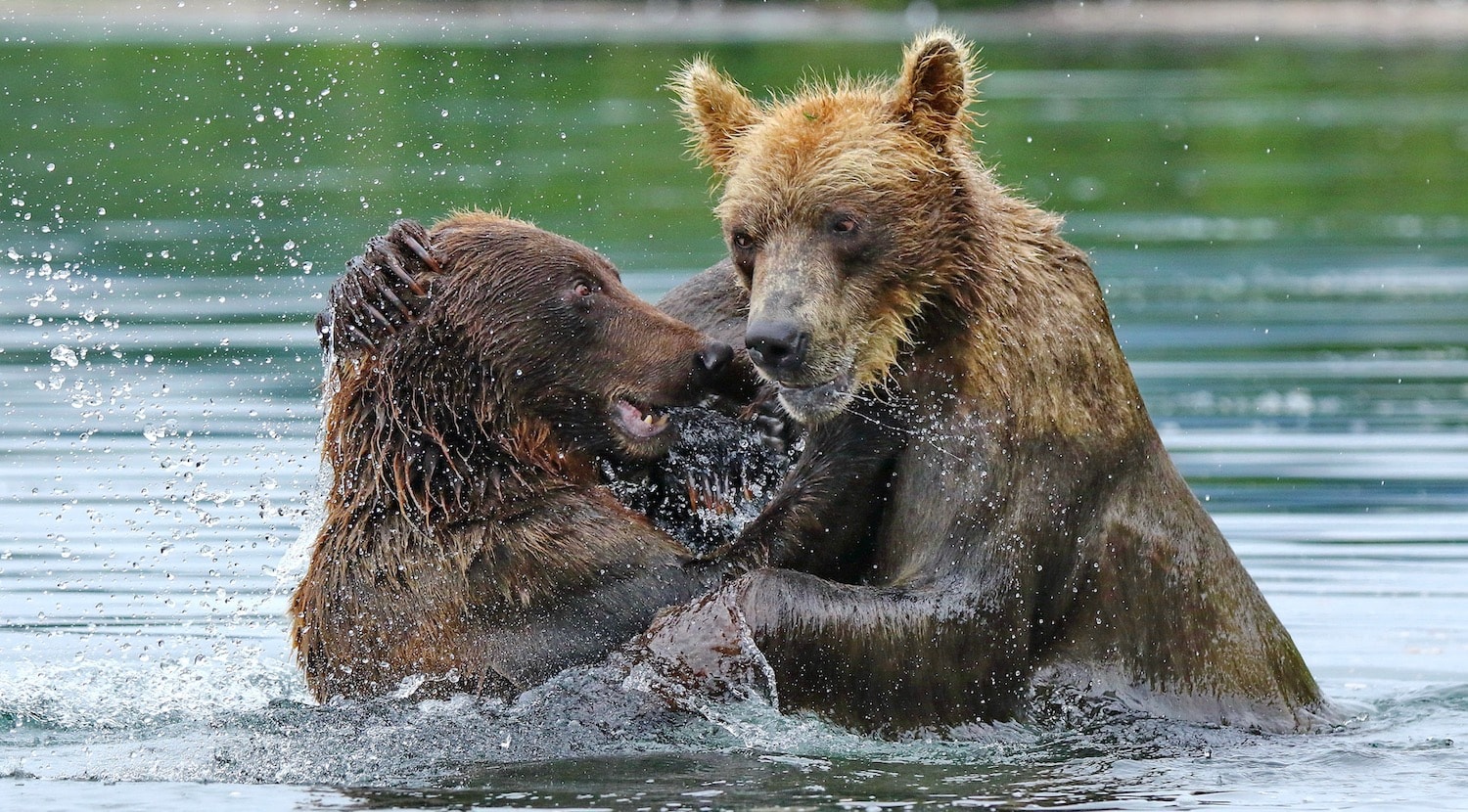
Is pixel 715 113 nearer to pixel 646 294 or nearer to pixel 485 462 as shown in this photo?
pixel 485 462

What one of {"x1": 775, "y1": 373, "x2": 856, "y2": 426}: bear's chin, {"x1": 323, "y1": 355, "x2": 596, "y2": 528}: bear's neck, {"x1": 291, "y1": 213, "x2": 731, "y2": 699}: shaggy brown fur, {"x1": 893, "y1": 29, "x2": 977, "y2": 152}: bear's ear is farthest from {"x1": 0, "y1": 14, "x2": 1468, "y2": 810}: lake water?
{"x1": 893, "y1": 29, "x2": 977, "y2": 152}: bear's ear

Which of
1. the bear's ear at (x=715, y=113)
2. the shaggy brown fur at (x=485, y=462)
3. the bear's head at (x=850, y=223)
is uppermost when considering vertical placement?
the bear's ear at (x=715, y=113)

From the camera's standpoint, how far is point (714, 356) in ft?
28.8

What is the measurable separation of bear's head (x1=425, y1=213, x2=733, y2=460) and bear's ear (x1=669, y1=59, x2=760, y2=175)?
69 cm

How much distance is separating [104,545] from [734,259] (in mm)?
5369

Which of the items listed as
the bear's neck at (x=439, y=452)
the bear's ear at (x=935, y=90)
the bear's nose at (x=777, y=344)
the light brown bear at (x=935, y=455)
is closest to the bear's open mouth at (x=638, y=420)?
the bear's neck at (x=439, y=452)

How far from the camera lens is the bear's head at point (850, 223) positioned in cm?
780

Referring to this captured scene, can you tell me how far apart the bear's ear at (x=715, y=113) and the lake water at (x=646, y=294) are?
81.2 inches

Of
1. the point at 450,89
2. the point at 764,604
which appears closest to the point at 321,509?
the point at 764,604

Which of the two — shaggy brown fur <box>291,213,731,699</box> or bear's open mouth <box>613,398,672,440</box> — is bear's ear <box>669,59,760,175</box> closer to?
shaggy brown fur <box>291,213,731,699</box>

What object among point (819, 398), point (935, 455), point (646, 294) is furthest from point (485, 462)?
point (646, 294)

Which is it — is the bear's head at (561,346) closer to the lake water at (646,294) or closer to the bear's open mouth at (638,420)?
the bear's open mouth at (638,420)

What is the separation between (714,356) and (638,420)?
0.39 metres

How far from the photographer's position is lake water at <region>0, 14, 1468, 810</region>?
8195 millimetres
